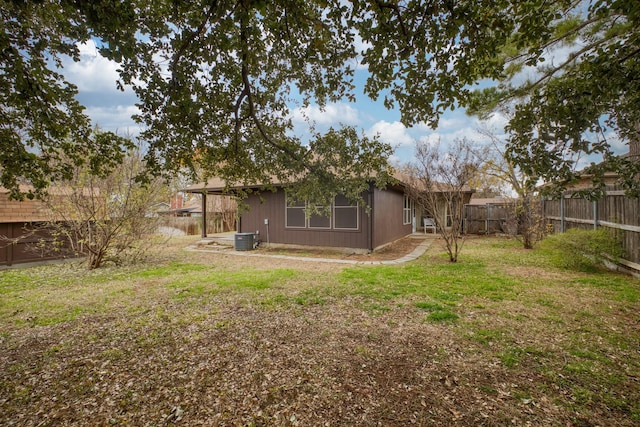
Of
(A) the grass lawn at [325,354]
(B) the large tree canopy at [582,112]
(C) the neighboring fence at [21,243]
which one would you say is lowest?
(A) the grass lawn at [325,354]

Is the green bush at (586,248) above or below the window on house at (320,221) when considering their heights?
below

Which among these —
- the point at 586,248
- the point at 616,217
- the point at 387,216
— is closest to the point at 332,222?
the point at 387,216

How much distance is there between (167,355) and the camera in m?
2.86

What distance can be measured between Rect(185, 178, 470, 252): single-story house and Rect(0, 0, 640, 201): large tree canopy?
527 cm

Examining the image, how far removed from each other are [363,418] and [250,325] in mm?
1953

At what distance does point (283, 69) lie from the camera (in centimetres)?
386

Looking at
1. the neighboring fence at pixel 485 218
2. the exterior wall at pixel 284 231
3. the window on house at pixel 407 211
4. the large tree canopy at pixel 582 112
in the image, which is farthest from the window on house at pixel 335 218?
the neighboring fence at pixel 485 218

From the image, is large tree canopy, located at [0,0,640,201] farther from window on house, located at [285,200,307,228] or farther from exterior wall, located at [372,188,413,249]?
window on house, located at [285,200,307,228]

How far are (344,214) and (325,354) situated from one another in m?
7.39

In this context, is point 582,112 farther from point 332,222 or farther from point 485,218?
point 485,218

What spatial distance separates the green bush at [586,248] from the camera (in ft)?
18.8

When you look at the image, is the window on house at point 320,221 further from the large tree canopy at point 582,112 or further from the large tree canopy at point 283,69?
the large tree canopy at point 582,112

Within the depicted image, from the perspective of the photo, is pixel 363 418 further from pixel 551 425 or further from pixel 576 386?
pixel 576 386

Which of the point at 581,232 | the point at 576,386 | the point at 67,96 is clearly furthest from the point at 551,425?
the point at 581,232
